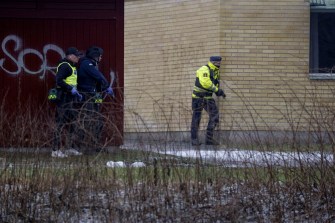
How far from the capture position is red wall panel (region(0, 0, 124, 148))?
49.6ft

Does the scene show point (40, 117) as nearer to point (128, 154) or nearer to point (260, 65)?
point (128, 154)

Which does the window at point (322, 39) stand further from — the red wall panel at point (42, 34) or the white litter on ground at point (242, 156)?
the white litter on ground at point (242, 156)

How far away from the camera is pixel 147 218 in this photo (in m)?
8.78

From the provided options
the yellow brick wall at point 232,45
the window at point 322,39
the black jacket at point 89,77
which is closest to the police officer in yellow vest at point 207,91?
the yellow brick wall at point 232,45

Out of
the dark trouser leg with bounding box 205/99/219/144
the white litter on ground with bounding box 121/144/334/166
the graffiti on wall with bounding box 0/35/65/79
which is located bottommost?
the white litter on ground with bounding box 121/144/334/166

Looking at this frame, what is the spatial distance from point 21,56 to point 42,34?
0.50 metres

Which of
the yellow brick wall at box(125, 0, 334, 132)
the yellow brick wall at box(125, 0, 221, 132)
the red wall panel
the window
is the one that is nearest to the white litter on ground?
the red wall panel

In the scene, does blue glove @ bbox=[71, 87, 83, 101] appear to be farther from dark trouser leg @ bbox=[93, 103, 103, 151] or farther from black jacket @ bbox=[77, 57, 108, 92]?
dark trouser leg @ bbox=[93, 103, 103, 151]

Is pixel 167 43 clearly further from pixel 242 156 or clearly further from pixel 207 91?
pixel 242 156

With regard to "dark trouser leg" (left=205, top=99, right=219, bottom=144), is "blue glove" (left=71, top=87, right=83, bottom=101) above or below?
above

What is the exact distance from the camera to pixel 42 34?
1518 cm

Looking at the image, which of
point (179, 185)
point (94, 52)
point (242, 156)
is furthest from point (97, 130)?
point (94, 52)

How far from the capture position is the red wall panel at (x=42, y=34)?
49.6 feet

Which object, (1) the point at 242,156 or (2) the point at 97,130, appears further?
(2) the point at 97,130
